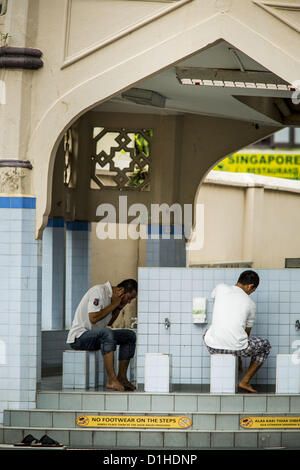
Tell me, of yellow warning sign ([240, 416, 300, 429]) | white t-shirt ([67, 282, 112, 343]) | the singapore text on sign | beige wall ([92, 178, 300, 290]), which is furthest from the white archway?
the singapore text on sign

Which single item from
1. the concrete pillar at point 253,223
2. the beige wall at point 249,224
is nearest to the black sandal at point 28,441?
the beige wall at point 249,224

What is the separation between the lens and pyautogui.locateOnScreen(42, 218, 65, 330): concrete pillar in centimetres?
1358

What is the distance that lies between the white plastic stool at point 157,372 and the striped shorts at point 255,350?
1.55 ft

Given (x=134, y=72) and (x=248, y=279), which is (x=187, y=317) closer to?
(x=248, y=279)

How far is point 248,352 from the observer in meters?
10.4

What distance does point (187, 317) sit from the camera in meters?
→ 10.9

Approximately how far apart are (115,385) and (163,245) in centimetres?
496

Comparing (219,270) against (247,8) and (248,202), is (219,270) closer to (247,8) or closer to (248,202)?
(247,8)

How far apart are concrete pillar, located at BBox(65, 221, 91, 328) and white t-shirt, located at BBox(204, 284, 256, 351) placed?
4.29 m

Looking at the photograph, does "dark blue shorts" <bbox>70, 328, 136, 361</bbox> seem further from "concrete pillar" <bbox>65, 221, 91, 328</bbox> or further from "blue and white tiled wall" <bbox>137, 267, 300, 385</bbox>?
"concrete pillar" <bbox>65, 221, 91, 328</bbox>

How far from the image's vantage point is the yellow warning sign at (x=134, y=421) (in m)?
10.2
